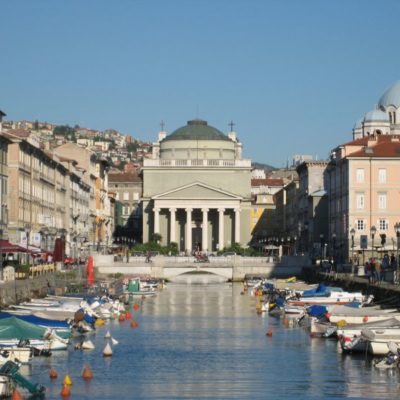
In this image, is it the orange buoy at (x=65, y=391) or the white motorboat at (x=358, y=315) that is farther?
the white motorboat at (x=358, y=315)

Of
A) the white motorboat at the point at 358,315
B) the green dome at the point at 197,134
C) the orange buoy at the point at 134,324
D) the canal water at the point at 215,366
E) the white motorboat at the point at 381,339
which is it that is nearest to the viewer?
the canal water at the point at 215,366

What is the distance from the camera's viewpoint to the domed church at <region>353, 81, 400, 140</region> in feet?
563

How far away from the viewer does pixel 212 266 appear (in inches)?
5482

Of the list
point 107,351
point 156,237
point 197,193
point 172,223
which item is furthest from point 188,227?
point 107,351

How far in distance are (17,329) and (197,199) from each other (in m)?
128

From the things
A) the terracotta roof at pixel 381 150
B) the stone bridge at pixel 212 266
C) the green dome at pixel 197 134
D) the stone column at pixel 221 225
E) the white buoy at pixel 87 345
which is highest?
the green dome at pixel 197 134

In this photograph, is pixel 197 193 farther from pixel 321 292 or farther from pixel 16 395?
pixel 16 395

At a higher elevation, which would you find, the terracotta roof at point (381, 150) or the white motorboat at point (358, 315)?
the terracotta roof at point (381, 150)

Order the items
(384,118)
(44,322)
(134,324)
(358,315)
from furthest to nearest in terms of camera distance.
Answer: (384,118)
(134,324)
(358,315)
(44,322)

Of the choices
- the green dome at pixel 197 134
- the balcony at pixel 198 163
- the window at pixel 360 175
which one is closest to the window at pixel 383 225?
the window at pixel 360 175

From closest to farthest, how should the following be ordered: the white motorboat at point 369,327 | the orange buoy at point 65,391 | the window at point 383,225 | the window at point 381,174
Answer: the orange buoy at point 65,391 < the white motorboat at point 369,327 < the window at point 381,174 < the window at point 383,225

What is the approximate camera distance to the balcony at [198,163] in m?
188

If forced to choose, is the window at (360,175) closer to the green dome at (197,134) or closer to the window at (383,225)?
the window at (383,225)

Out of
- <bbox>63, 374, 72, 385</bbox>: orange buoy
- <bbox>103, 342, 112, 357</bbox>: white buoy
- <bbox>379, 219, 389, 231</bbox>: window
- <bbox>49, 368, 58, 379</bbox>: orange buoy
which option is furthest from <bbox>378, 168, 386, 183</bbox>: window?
<bbox>63, 374, 72, 385</bbox>: orange buoy
